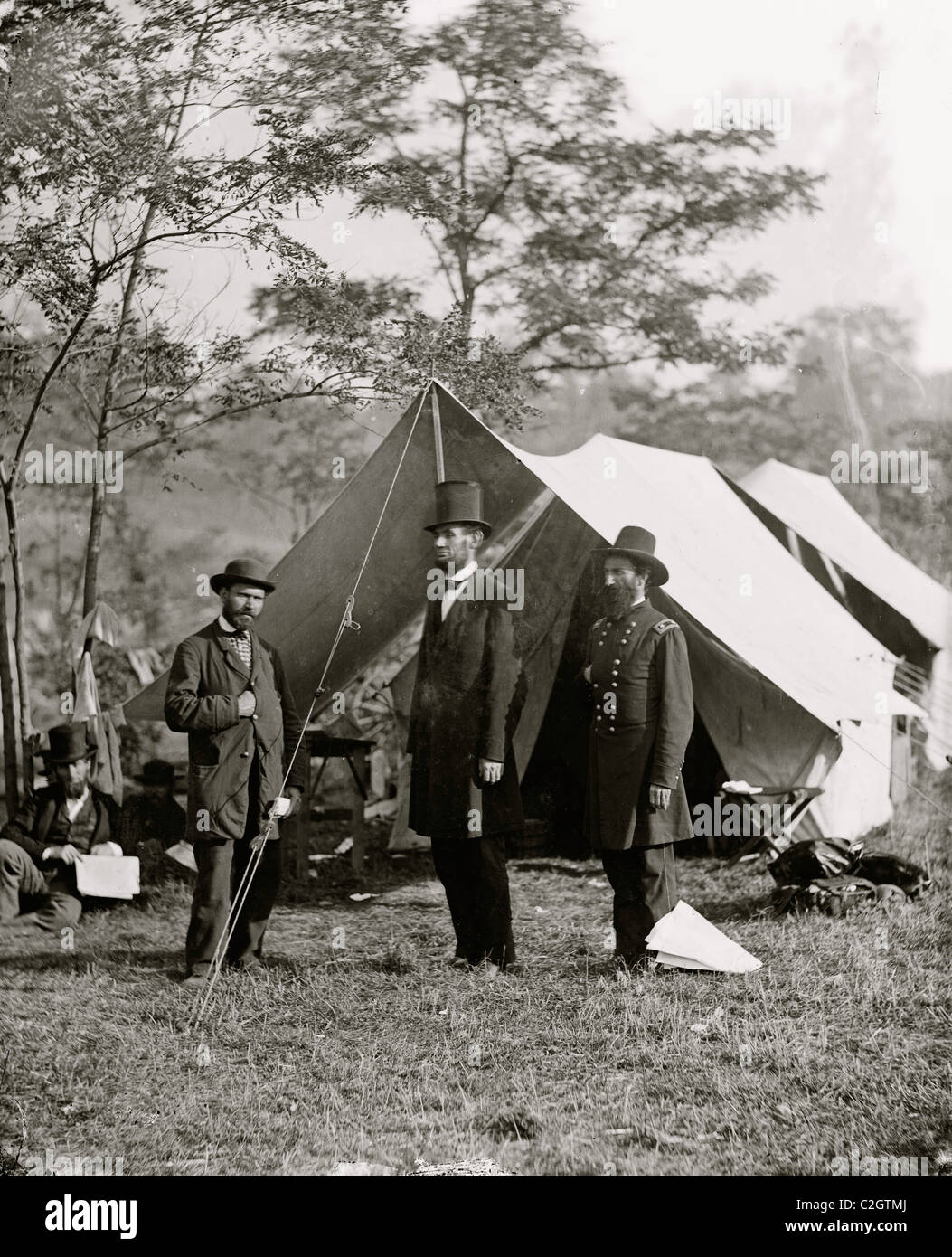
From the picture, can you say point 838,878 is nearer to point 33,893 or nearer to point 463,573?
point 463,573

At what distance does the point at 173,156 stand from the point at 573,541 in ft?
8.78

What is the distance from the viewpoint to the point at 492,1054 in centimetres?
404

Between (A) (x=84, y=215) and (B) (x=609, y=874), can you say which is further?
(A) (x=84, y=215)

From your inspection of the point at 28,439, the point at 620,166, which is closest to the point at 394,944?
the point at 28,439

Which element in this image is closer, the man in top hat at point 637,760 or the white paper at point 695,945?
the white paper at point 695,945

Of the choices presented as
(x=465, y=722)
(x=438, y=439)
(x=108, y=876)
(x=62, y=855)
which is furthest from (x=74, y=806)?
(x=438, y=439)

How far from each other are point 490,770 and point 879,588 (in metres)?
6.02

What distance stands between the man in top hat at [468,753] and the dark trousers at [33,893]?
6.23 ft

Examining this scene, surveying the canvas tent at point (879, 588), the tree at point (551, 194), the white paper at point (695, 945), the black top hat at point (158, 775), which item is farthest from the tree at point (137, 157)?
the canvas tent at point (879, 588)

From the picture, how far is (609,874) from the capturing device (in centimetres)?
504

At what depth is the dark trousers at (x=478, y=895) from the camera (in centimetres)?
489

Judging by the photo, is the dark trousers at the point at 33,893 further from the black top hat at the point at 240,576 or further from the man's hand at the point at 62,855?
the black top hat at the point at 240,576

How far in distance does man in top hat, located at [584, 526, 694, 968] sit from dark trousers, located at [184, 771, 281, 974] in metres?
1.33

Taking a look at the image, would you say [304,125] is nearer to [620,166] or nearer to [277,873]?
[620,166]
